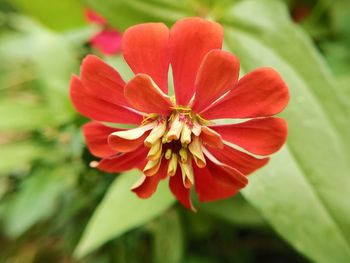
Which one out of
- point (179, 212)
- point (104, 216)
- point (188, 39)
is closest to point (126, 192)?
point (104, 216)

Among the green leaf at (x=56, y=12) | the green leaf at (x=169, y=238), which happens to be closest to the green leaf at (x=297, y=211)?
the green leaf at (x=169, y=238)

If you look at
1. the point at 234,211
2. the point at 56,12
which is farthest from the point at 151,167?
the point at 56,12

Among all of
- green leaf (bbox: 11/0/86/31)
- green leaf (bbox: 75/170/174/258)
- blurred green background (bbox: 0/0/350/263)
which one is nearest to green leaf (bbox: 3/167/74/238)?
blurred green background (bbox: 0/0/350/263)

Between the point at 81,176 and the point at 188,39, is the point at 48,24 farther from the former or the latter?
the point at 188,39

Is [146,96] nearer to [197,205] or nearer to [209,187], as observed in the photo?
[209,187]

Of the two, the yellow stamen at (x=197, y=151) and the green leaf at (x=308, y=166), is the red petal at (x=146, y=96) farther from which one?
the green leaf at (x=308, y=166)

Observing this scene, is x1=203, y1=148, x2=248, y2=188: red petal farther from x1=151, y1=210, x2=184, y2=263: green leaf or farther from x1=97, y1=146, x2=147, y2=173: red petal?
x1=151, y1=210, x2=184, y2=263: green leaf
